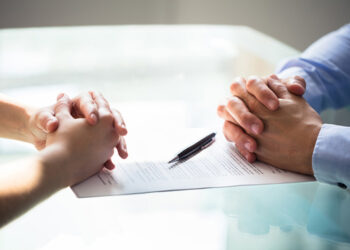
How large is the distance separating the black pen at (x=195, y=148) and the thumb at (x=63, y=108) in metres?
0.22

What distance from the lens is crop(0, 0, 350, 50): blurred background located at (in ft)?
8.02

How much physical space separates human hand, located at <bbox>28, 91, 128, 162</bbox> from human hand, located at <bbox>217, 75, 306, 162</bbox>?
24cm

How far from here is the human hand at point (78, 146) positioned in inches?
27.0

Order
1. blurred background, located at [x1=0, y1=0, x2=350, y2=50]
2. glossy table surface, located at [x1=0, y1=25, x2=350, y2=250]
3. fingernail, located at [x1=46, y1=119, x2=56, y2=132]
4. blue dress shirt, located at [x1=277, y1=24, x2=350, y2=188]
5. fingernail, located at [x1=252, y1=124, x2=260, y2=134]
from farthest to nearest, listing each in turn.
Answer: blurred background, located at [x1=0, y1=0, x2=350, y2=50]
blue dress shirt, located at [x1=277, y1=24, x2=350, y2=188]
fingernail, located at [x1=252, y1=124, x2=260, y2=134]
fingernail, located at [x1=46, y1=119, x2=56, y2=132]
glossy table surface, located at [x1=0, y1=25, x2=350, y2=250]

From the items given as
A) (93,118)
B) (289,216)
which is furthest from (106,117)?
(289,216)

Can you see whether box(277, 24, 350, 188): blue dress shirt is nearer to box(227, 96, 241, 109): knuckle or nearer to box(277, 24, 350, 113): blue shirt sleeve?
box(277, 24, 350, 113): blue shirt sleeve

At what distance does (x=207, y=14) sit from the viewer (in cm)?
265

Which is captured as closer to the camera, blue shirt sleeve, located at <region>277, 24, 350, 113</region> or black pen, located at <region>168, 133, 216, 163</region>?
black pen, located at <region>168, 133, 216, 163</region>

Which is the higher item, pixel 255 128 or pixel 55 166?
pixel 55 166

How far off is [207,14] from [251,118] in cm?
190

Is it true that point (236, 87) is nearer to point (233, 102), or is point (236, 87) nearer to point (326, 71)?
point (233, 102)

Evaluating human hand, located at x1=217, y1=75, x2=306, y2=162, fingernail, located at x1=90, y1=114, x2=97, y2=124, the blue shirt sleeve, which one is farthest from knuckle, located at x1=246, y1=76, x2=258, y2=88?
fingernail, located at x1=90, y1=114, x2=97, y2=124

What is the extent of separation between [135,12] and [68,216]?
2115 mm

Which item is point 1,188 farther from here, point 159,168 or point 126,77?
point 126,77
